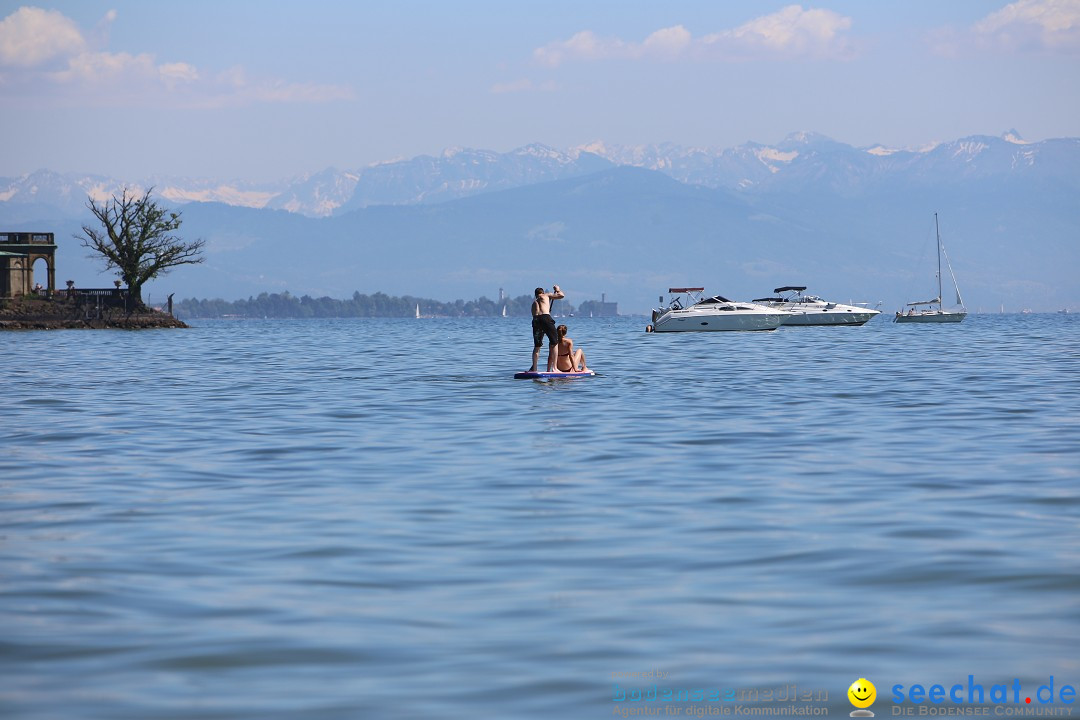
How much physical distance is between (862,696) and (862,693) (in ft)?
0.13

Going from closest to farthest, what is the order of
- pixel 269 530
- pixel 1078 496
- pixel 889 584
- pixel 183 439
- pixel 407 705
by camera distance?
1. pixel 407 705
2. pixel 889 584
3. pixel 269 530
4. pixel 1078 496
5. pixel 183 439

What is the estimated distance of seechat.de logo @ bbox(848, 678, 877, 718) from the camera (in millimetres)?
8430

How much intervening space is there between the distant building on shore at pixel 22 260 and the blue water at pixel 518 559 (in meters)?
102

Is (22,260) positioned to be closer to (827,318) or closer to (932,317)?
(827,318)

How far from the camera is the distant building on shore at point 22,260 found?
124 m

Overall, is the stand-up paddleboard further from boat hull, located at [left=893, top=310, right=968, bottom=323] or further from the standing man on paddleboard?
boat hull, located at [left=893, top=310, right=968, bottom=323]

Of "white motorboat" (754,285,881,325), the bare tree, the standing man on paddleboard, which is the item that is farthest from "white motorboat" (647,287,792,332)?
the standing man on paddleboard

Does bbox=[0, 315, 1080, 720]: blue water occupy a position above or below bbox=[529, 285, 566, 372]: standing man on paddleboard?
below

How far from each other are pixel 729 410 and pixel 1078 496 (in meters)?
14.1

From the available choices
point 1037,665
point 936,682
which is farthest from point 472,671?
point 1037,665

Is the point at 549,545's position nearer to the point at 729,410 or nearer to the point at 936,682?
the point at 936,682

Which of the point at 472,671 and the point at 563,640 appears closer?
the point at 472,671

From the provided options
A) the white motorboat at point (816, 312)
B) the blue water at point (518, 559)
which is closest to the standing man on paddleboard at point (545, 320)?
the blue water at point (518, 559)

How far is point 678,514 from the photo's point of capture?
50.9ft
